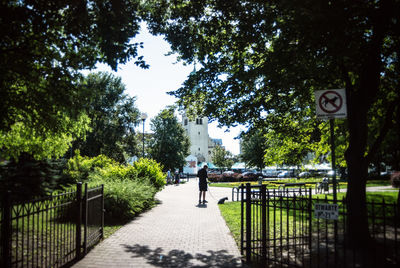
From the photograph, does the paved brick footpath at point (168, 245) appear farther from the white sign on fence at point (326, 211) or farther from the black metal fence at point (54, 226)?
the white sign on fence at point (326, 211)

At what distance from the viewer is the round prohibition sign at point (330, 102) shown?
4.44m

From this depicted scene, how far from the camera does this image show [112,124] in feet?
130

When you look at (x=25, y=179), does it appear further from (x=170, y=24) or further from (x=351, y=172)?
(x=351, y=172)

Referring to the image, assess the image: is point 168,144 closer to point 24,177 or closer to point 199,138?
point 24,177

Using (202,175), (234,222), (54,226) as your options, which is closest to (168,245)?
(54,226)

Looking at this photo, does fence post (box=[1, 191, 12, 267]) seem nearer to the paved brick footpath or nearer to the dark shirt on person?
the paved brick footpath

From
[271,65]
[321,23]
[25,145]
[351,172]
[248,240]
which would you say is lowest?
[248,240]

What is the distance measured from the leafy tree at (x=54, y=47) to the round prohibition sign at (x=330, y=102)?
4.02 meters

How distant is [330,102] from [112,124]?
3823 cm

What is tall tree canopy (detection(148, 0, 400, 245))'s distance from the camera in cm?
555

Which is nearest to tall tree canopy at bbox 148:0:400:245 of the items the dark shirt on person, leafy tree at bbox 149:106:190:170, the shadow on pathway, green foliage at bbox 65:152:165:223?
the shadow on pathway

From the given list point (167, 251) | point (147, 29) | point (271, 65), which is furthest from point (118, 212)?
point (271, 65)

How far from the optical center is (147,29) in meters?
7.61

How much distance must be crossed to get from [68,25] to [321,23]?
530cm
